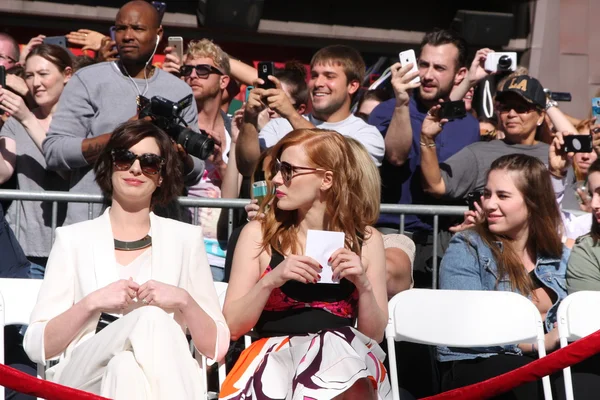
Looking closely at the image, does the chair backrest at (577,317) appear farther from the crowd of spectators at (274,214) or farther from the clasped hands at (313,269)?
the clasped hands at (313,269)

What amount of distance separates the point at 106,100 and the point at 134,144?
1.08 m

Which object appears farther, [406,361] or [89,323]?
[406,361]

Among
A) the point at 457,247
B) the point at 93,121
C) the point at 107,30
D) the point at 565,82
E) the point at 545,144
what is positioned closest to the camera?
the point at 457,247

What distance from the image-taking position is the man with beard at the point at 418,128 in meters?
5.90

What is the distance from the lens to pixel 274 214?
4.70 meters

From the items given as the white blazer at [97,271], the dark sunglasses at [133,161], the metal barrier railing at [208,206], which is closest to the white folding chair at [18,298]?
the white blazer at [97,271]

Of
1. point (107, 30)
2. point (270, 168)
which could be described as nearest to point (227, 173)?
point (270, 168)

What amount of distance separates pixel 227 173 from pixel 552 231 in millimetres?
1901

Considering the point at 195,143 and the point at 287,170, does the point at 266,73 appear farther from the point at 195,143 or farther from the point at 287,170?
the point at 287,170

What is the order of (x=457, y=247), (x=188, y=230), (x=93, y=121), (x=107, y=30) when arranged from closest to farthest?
(x=188, y=230) < (x=457, y=247) < (x=93, y=121) < (x=107, y=30)

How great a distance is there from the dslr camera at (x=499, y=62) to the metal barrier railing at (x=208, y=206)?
1.33 metres

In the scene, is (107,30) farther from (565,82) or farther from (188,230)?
(188,230)

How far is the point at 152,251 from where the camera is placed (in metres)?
4.55

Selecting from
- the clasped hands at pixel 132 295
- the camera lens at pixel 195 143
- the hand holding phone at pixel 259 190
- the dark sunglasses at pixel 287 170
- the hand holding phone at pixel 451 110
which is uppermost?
the hand holding phone at pixel 451 110
